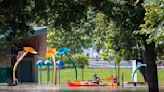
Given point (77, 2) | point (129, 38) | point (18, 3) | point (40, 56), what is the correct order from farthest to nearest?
point (40, 56) < point (129, 38) < point (77, 2) < point (18, 3)

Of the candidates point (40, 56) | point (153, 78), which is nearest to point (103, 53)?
point (40, 56)

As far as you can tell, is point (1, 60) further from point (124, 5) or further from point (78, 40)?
point (124, 5)

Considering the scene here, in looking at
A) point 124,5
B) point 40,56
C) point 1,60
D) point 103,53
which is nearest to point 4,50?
point 1,60

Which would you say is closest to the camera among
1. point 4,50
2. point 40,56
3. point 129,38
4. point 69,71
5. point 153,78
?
point 129,38

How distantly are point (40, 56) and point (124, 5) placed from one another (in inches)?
1272

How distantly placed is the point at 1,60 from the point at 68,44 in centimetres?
1776

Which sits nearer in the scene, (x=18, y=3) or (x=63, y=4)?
(x=18, y=3)

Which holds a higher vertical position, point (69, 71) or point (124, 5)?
point (124, 5)

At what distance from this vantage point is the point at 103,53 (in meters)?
51.0

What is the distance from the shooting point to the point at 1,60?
51438 millimetres

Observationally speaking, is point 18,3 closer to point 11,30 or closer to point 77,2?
point 11,30

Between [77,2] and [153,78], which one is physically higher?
[77,2]

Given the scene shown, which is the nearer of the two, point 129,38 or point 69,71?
point 129,38

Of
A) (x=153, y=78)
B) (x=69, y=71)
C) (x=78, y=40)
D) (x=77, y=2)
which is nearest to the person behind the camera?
(x=77, y=2)
